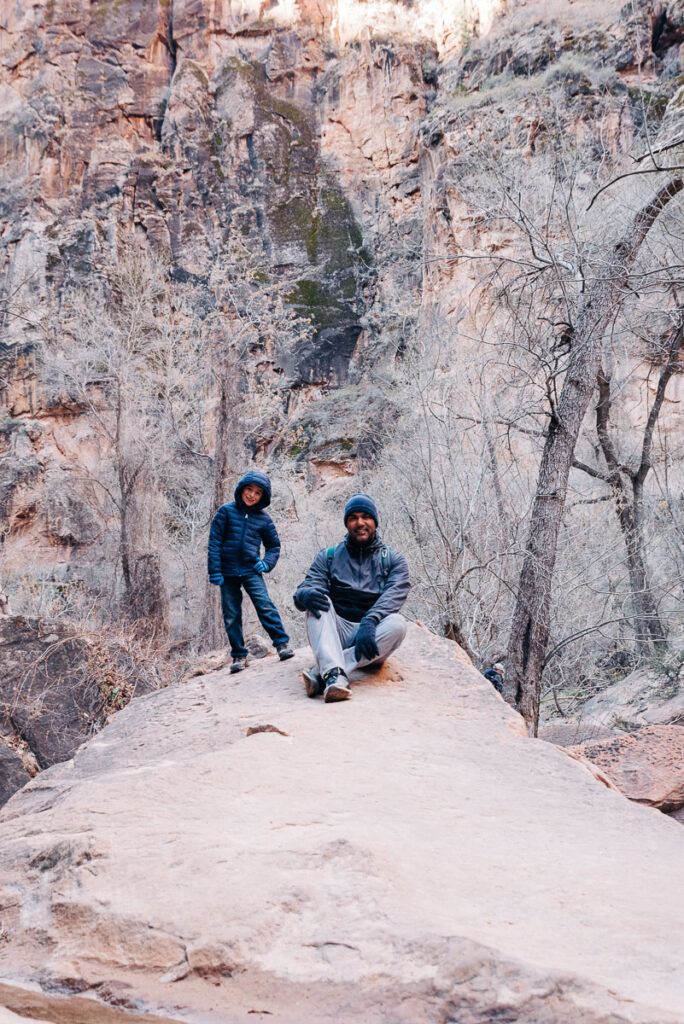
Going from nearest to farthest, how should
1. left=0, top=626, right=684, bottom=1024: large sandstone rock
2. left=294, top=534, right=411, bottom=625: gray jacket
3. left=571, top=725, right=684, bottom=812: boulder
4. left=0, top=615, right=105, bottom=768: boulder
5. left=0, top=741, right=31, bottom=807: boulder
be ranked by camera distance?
1. left=0, top=626, right=684, bottom=1024: large sandstone rock
2. left=294, top=534, right=411, bottom=625: gray jacket
3. left=571, top=725, right=684, bottom=812: boulder
4. left=0, top=741, right=31, bottom=807: boulder
5. left=0, top=615, right=105, bottom=768: boulder

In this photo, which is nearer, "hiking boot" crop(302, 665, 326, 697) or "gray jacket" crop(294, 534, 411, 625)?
"hiking boot" crop(302, 665, 326, 697)

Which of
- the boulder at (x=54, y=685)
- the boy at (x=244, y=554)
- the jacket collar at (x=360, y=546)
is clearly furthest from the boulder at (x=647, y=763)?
the boulder at (x=54, y=685)

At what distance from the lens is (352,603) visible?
234 inches

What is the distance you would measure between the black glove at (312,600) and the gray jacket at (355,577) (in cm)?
8

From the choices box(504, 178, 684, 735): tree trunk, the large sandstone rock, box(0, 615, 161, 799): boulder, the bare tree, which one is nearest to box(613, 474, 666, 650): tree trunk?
the bare tree

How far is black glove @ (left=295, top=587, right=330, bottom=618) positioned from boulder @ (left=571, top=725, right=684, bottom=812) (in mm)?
2530

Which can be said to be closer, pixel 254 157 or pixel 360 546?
pixel 360 546

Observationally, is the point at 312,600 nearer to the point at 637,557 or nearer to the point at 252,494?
the point at 252,494

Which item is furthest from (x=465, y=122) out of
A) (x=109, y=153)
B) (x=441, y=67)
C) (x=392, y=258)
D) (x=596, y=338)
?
(x=596, y=338)

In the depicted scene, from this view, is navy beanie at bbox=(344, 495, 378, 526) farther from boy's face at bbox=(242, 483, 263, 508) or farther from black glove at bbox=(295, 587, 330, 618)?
boy's face at bbox=(242, 483, 263, 508)

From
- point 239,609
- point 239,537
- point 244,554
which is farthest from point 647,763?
point 239,537

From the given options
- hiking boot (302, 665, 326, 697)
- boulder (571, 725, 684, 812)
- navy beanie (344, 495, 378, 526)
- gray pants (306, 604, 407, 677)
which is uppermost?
navy beanie (344, 495, 378, 526)

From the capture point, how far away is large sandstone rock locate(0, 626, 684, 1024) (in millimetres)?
2523

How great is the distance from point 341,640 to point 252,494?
5.53 feet
